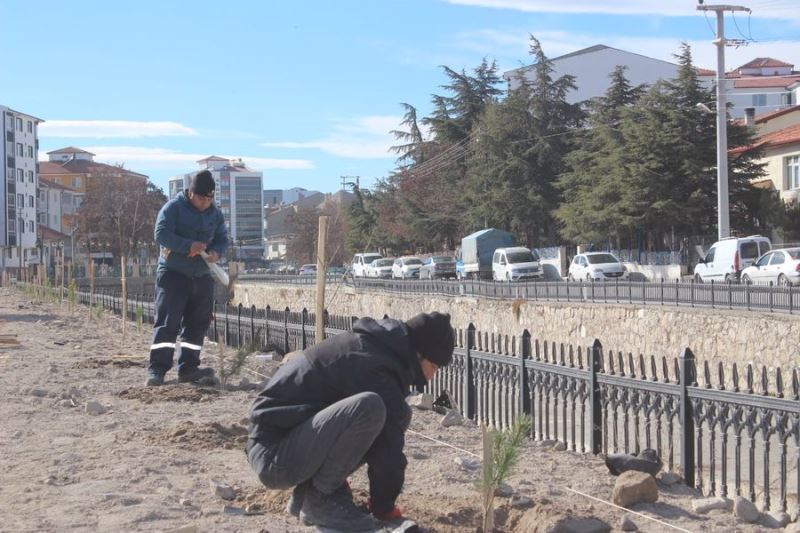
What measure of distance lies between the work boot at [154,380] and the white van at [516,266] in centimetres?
3391

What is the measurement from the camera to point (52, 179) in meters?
135

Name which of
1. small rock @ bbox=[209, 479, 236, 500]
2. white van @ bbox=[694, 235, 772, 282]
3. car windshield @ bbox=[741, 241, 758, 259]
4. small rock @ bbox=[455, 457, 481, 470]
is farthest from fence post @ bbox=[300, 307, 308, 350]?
car windshield @ bbox=[741, 241, 758, 259]

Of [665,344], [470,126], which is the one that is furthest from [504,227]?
[665,344]

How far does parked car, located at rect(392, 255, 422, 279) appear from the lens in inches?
2152

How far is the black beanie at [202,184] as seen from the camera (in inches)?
366

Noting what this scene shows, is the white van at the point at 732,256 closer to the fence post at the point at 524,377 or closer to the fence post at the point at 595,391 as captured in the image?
the fence post at the point at 524,377

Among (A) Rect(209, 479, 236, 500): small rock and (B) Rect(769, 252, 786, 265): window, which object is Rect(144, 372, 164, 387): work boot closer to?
(A) Rect(209, 479, 236, 500): small rock

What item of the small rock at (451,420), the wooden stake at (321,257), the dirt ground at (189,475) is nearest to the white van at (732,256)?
the wooden stake at (321,257)

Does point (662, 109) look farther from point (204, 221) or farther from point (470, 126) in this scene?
point (204, 221)

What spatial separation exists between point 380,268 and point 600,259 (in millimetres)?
21143

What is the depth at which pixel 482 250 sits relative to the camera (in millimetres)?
52781

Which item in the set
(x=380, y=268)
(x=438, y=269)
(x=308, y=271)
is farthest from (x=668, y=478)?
(x=308, y=271)

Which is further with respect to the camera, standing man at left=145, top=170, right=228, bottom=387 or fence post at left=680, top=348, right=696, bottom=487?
standing man at left=145, top=170, right=228, bottom=387

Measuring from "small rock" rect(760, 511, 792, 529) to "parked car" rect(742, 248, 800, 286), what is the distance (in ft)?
69.5
